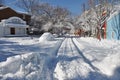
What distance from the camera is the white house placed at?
4992 cm

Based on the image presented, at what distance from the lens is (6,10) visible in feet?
189

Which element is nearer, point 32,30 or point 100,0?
point 100,0

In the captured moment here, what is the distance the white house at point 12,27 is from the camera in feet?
164

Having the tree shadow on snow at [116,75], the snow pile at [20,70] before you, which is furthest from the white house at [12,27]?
the tree shadow on snow at [116,75]

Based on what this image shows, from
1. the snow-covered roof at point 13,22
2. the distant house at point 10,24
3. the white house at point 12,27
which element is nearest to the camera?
the white house at point 12,27

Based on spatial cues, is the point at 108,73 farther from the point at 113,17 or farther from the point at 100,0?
the point at 100,0

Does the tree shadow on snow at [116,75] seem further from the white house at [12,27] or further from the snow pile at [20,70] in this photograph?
the white house at [12,27]

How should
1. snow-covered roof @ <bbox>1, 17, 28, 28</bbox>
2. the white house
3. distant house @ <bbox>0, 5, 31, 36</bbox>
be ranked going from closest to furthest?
1. the white house
2. distant house @ <bbox>0, 5, 31, 36</bbox>
3. snow-covered roof @ <bbox>1, 17, 28, 28</bbox>

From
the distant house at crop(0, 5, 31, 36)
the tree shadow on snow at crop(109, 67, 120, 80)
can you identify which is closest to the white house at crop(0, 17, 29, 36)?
the distant house at crop(0, 5, 31, 36)

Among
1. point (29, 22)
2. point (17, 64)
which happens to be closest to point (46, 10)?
point (29, 22)

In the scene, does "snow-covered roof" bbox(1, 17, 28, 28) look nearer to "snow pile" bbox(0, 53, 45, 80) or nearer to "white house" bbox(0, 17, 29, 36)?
"white house" bbox(0, 17, 29, 36)

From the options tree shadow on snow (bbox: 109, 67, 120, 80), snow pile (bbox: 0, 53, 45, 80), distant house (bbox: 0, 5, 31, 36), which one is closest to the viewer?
snow pile (bbox: 0, 53, 45, 80)

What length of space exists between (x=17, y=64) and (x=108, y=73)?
12.1 feet

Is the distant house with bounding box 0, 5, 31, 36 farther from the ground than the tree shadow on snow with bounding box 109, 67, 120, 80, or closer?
farther from the ground
